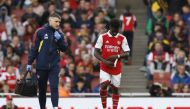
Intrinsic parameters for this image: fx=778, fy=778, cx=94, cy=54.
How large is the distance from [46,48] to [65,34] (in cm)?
792

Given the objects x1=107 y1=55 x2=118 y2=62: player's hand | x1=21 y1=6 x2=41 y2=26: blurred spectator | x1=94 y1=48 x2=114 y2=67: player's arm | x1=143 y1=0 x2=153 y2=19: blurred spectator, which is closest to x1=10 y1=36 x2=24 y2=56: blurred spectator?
x1=21 y1=6 x2=41 y2=26: blurred spectator

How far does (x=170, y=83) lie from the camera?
22.9m

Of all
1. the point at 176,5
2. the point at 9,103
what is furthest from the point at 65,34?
the point at 9,103

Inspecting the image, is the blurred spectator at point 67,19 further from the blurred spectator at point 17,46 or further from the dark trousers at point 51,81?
the dark trousers at point 51,81

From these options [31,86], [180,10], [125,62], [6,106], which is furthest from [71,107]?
[180,10]

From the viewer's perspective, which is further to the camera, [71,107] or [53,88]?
[71,107]

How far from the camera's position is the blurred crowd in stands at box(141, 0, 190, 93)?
2294 centimetres

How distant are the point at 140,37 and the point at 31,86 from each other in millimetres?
9299

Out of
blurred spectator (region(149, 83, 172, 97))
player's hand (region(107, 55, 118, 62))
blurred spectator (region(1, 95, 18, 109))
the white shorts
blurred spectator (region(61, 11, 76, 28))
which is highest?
blurred spectator (region(61, 11, 76, 28))

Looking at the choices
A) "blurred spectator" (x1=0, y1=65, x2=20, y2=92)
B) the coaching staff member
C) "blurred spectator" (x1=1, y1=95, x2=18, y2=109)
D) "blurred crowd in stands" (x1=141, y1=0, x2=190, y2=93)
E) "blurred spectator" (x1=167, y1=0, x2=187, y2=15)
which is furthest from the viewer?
"blurred spectator" (x1=167, y1=0, x2=187, y2=15)

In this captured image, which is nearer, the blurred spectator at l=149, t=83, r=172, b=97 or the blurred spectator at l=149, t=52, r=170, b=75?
the blurred spectator at l=149, t=83, r=172, b=97

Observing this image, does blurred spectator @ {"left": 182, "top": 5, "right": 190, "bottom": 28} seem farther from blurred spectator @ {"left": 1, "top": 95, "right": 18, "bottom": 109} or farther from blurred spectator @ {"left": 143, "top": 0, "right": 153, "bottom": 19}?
blurred spectator @ {"left": 1, "top": 95, "right": 18, "bottom": 109}

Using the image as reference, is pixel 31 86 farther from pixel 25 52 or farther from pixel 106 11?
pixel 106 11

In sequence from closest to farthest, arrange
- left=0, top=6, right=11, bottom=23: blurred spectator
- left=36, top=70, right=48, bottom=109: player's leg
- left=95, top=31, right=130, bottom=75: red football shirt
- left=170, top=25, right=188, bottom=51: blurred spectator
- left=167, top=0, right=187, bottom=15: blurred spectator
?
1. left=36, top=70, right=48, bottom=109: player's leg
2. left=95, top=31, right=130, bottom=75: red football shirt
3. left=170, top=25, right=188, bottom=51: blurred spectator
4. left=0, top=6, right=11, bottom=23: blurred spectator
5. left=167, top=0, right=187, bottom=15: blurred spectator
